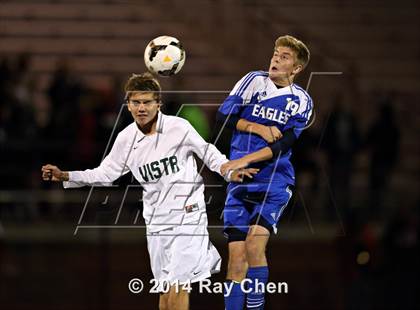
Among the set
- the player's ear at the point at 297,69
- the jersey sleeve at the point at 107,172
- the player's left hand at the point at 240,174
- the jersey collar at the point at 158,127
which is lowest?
the player's left hand at the point at 240,174

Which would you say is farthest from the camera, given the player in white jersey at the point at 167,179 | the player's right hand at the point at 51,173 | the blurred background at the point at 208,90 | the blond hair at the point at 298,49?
the blurred background at the point at 208,90

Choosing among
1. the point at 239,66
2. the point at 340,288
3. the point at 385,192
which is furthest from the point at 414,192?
the point at 239,66

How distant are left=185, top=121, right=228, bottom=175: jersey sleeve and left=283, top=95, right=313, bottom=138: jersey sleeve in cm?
41

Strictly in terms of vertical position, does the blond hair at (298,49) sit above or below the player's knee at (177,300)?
above

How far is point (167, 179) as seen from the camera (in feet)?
19.5

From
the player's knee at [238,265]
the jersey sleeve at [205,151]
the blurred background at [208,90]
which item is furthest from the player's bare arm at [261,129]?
the blurred background at [208,90]

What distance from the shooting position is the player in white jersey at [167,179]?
19.5 feet

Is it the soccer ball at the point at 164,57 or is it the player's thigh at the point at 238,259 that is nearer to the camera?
the soccer ball at the point at 164,57

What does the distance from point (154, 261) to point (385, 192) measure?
4.33 meters

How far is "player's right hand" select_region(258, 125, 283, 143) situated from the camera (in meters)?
5.89

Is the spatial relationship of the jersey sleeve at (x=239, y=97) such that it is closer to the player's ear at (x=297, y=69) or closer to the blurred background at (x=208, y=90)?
the player's ear at (x=297, y=69)

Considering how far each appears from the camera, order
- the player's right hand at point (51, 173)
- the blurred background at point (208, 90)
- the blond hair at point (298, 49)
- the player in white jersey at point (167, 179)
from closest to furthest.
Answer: the player's right hand at point (51, 173) < the blond hair at point (298, 49) < the player in white jersey at point (167, 179) < the blurred background at point (208, 90)

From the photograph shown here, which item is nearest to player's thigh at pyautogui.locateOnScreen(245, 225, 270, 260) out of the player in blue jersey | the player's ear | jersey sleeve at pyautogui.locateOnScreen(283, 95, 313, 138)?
the player in blue jersey

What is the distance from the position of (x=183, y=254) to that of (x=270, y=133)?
0.82 meters
